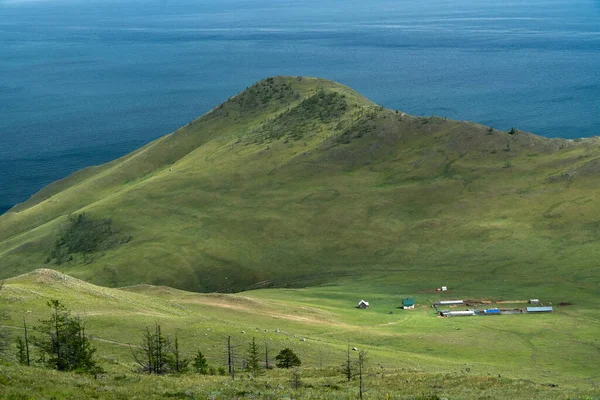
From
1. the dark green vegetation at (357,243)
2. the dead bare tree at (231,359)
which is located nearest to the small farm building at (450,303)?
the dark green vegetation at (357,243)

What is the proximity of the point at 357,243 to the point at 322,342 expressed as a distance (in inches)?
2526

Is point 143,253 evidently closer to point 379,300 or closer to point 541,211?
point 379,300

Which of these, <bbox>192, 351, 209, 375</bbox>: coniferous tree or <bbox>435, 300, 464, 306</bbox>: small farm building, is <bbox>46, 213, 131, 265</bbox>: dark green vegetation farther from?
<bbox>192, 351, 209, 375</bbox>: coniferous tree

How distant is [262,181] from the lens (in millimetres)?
162125

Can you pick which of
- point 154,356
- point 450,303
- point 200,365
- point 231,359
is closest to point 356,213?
point 450,303

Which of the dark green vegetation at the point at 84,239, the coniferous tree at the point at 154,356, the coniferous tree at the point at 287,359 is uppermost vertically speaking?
the dark green vegetation at the point at 84,239

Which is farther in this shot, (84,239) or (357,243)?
(84,239)

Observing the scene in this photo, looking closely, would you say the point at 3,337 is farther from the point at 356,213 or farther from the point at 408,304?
the point at 356,213

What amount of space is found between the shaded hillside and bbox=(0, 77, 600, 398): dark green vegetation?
1.33 ft

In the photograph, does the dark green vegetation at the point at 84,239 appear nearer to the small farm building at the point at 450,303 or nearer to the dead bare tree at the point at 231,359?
the small farm building at the point at 450,303

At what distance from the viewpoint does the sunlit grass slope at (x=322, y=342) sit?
44094 millimetres

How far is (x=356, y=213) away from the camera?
144m

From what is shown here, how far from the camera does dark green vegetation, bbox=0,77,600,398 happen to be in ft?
240

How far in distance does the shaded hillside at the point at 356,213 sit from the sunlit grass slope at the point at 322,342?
56.4 feet
